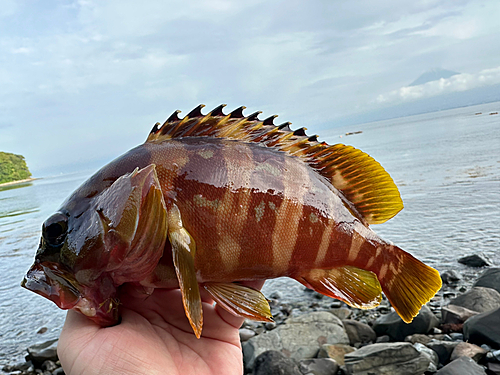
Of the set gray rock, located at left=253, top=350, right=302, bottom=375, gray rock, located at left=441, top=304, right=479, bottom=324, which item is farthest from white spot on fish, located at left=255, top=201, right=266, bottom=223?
gray rock, located at left=441, top=304, right=479, bottom=324

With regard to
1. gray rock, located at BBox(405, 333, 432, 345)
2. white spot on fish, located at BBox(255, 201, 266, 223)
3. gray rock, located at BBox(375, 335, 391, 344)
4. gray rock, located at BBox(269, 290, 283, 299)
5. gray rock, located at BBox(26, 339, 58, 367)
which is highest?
white spot on fish, located at BBox(255, 201, 266, 223)

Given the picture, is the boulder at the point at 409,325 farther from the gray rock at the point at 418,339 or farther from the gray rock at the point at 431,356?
the gray rock at the point at 431,356

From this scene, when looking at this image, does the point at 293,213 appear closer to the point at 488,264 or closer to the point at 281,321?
the point at 281,321

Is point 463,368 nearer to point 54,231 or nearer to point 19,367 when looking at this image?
point 54,231

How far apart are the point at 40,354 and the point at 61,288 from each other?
5.48m

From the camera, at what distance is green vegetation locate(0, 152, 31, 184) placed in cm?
7500

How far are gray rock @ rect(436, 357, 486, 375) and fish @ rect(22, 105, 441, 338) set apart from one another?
307cm

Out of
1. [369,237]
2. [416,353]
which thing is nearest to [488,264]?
[416,353]

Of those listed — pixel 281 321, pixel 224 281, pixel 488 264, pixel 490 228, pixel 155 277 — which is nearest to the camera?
pixel 155 277

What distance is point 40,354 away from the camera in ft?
20.3

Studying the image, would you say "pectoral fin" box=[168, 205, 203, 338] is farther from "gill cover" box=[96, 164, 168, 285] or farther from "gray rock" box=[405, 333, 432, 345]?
"gray rock" box=[405, 333, 432, 345]

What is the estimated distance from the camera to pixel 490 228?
375 inches

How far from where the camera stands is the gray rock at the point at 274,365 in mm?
4855

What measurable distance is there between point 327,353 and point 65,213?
4811mm
